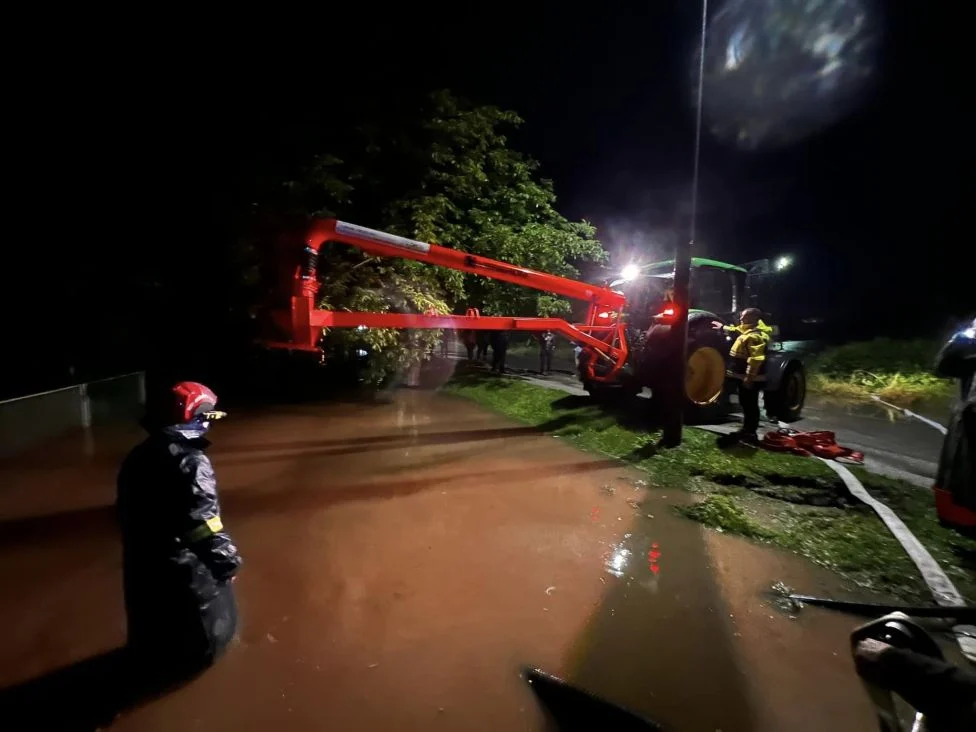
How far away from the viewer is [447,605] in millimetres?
3373

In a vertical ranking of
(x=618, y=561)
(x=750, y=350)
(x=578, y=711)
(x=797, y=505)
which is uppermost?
(x=750, y=350)

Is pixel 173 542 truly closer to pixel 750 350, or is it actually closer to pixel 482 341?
pixel 750 350

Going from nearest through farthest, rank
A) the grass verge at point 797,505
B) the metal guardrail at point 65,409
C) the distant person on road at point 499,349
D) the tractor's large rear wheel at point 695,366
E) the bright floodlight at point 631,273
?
the grass verge at point 797,505
the metal guardrail at point 65,409
the tractor's large rear wheel at point 695,366
the bright floodlight at point 631,273
the distant person on road at point 499,349

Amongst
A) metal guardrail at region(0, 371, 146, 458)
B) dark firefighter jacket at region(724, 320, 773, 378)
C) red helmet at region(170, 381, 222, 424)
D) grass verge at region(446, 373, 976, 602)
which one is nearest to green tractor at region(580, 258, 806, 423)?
dark firefighter jacket at region(724, 320, 773, 378)

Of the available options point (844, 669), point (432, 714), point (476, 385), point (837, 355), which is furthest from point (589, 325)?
point (837, 355)

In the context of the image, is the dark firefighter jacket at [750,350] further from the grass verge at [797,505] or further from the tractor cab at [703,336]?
the grass verge at [797,505]

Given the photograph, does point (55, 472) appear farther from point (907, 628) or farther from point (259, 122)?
point (907, 628)

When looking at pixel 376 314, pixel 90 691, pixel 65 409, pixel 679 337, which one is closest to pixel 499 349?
pixel 679 337

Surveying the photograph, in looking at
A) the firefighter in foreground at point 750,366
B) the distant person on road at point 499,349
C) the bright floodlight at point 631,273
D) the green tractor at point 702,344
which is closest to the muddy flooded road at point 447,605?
the firefighter in foreground at point 750,366

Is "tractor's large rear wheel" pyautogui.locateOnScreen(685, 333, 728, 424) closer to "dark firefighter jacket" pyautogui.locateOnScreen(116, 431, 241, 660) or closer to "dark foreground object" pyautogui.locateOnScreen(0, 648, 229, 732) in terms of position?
"dark firefighter jacket" pyautogui.locateOnScreen(116, 431, 241, 660)

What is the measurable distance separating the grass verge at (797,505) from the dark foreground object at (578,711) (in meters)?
2.18

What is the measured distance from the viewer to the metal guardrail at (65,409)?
6.30 meters

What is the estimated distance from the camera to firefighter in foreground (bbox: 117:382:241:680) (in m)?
2.49

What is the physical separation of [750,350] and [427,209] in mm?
5902
